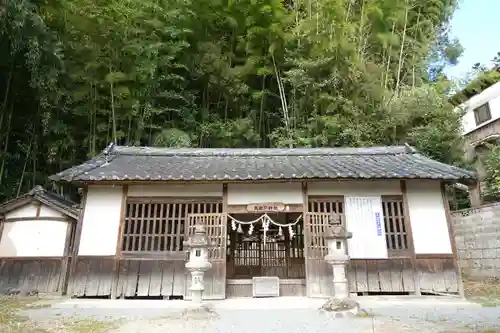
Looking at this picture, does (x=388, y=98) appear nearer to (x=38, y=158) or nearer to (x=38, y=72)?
(x=38, y=72)

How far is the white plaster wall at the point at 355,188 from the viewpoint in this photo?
8.48m

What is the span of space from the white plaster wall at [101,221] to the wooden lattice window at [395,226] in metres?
6.21

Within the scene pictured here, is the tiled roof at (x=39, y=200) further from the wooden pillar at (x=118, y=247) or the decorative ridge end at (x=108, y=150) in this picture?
the decorative ridge end at (x=108, y=150)

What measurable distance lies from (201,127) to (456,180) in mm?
8534

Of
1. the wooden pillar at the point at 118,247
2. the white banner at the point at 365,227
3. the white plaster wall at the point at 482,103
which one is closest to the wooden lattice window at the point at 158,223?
the wooden pillar at the point at 118,247

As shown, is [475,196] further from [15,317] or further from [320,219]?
[15,317]

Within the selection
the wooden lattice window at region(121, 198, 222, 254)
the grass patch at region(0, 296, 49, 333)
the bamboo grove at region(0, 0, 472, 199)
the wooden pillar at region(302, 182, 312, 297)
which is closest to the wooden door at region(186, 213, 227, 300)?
the wooden lattice window at region(121, 198, 222, 254)

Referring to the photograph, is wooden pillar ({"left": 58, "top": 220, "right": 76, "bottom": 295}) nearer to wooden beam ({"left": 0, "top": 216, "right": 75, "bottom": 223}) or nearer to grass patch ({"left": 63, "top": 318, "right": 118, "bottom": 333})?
wooden beam ({"left": 0, "top": 216, "right": 75, "bottom": 223})

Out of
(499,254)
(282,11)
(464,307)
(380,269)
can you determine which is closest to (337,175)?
(380,269)

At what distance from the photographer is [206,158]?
10.2 m

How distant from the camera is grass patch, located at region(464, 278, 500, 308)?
→ 730 centimetres

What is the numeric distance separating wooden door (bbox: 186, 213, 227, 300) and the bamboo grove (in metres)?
4.66

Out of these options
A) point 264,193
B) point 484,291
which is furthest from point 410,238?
point 264,193

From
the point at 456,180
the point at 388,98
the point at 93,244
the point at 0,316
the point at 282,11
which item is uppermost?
the point at 282,11
